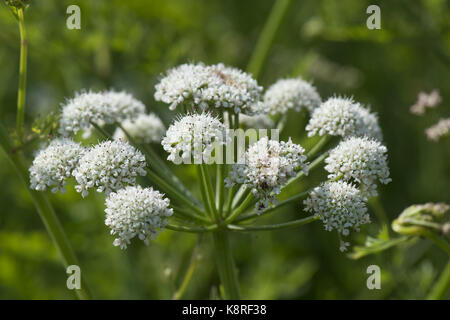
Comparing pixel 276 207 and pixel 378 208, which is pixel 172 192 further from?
pixel 378 208

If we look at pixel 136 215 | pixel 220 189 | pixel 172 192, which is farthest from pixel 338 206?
pixel 136 215

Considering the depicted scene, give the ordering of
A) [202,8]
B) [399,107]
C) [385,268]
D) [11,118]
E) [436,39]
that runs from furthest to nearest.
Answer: [202,8] < [399,107] < [11,118] < [436,39] < [385,268]

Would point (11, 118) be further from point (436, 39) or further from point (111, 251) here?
point (436, 39)

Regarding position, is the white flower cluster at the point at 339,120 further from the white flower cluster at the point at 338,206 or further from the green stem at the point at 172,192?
the green stem at the point at 172,192

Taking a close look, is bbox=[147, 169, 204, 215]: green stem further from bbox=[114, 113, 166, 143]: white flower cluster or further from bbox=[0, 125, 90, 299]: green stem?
bbox=[114, 113, 166, 143]: white flower cluster

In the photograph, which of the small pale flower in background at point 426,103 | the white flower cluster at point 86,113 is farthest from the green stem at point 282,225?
the small pale flower in background at point 426,103
